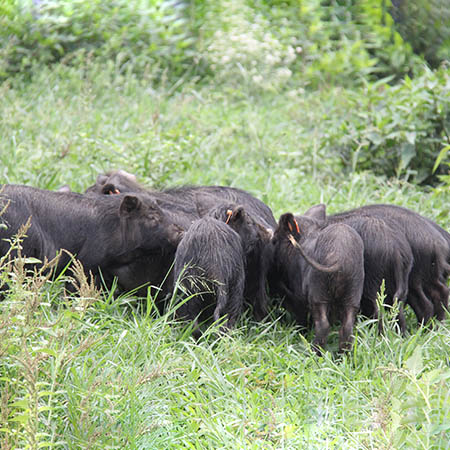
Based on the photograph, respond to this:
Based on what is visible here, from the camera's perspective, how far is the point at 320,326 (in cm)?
439

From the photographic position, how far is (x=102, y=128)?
8.18 meters

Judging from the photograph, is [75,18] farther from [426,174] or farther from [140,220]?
[140,220]

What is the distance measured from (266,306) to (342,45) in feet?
24.4

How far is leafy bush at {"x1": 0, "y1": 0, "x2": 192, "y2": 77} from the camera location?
33.9ft

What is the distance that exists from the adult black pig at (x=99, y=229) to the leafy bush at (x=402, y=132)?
3128 mm

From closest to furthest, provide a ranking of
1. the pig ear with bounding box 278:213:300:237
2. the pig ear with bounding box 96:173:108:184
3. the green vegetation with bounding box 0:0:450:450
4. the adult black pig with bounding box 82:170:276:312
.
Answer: the green vegetation with bounding box 0:0:450:450, the pig ear with bounding box 278:213:300:237, the adult black pig with bounding box 82:170:276:312, the pig ear with bounding box 96:173:108:184

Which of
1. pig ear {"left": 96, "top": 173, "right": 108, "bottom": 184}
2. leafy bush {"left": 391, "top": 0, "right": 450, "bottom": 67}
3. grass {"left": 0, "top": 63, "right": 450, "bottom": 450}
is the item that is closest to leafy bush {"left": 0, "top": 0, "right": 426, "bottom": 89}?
grass {"left": 0, "top": 63, "right": 450, "bottom": 450}

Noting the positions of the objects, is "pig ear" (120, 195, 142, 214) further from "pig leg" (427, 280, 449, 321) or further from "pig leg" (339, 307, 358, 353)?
"pig leg" (427, 280, 449, 321)

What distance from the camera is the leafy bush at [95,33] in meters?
10.3

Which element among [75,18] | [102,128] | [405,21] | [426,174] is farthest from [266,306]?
[75,18]

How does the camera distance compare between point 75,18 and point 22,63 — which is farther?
point 75,18

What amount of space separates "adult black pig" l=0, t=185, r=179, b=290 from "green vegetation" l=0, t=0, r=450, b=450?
0.80 feet

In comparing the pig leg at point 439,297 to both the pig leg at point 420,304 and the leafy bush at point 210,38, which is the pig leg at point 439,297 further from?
the leafy bush at point 210,38

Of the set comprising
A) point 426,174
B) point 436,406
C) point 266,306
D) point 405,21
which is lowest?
point 426,174
